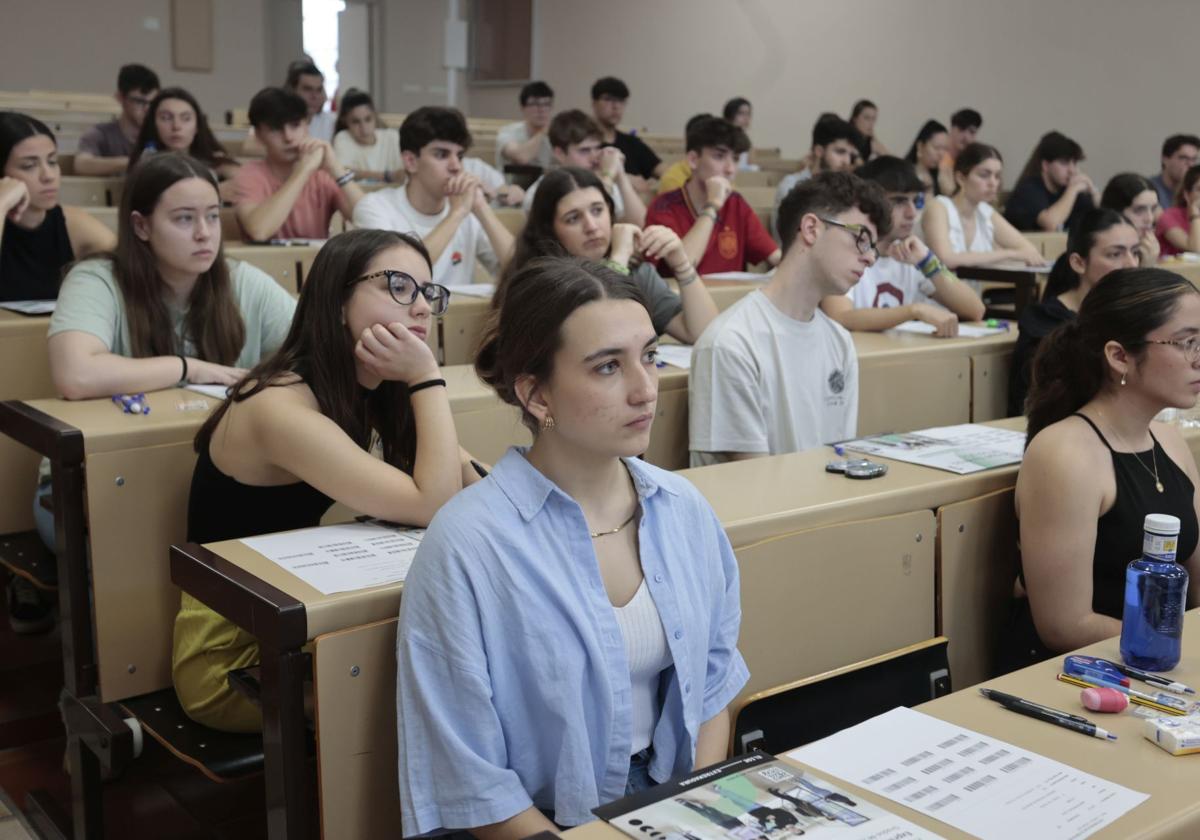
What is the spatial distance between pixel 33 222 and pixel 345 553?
2297mm

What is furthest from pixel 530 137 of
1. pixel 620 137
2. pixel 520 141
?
pixel 620 137

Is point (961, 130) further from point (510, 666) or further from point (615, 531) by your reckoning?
point (510, 666)

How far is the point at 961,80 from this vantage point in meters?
9.89

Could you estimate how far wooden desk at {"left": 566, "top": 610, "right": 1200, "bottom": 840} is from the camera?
1117 mm

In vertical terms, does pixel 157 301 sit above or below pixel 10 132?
below

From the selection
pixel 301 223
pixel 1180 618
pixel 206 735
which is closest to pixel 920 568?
pixel 1180 618

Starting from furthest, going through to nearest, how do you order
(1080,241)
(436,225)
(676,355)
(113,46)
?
(113,46), (436,225), (1080,241), (676,355)

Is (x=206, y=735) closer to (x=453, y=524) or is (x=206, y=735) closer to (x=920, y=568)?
(x=453, y=524)

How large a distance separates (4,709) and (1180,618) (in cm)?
239

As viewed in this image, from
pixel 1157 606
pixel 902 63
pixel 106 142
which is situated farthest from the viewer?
pixel 902 63

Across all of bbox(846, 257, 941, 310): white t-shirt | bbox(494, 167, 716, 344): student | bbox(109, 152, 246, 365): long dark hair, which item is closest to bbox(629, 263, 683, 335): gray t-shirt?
bbox(494, 167, 716, 344): student

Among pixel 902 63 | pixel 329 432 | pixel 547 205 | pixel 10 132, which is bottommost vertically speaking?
pixel 329 432

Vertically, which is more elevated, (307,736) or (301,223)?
(301,223)

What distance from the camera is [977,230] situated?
5465 mm
